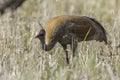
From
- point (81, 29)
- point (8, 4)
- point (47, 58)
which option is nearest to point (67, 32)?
point (81, 29)

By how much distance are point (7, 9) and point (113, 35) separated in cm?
261

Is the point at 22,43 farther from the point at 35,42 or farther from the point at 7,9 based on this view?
the point at 7,9

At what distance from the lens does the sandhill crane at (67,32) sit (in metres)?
6.68

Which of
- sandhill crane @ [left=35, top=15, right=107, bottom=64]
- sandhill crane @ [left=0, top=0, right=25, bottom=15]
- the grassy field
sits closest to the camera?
the grassy field

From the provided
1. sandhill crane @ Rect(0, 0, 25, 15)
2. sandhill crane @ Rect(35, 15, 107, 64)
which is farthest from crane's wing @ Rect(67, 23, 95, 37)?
sandhill crane @ Rect(0, 0, 25, 15)

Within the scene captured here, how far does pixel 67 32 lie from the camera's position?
6.75 meters

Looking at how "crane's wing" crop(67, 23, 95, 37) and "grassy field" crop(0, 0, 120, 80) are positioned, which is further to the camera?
"crane's wing" crop(67, 23, 95, 37)

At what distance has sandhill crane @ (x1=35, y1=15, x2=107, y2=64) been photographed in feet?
21.9

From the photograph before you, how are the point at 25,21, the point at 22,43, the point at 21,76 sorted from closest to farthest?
the point at 21,76, the point at 22,43, the point at 25,21

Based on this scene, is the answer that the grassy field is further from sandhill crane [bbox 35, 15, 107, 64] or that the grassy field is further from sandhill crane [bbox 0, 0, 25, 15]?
sandhill crane [bbox 0, 0, 25, 15]

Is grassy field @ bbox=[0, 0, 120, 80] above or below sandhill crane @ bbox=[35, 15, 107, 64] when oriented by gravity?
below

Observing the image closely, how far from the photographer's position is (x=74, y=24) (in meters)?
6.84

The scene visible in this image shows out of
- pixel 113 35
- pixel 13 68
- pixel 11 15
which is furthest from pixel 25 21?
pixel 13 68

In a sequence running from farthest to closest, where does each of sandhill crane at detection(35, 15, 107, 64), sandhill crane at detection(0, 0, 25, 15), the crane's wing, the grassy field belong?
sandhill crane at detection(0, 0, 25, 15)
the crane's wing
sandhill crane at detection(35, 15, 107, 64)
the grassy field
